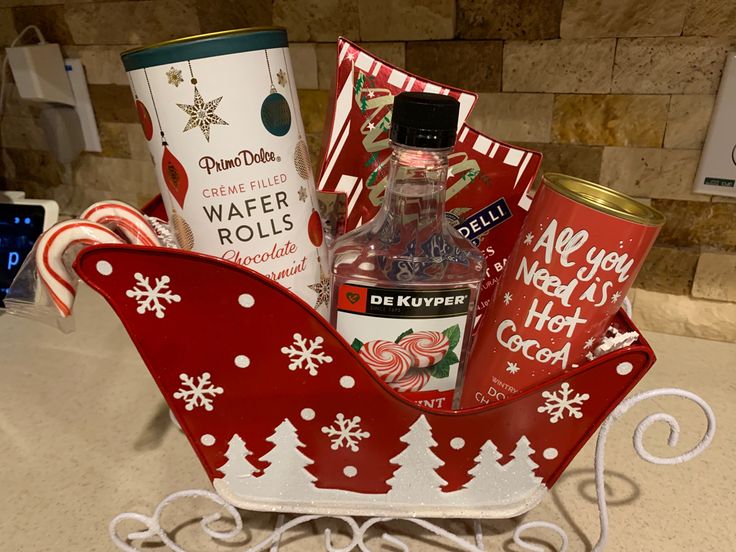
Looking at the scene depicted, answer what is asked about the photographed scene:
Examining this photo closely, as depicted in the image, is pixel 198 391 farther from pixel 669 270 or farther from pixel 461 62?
pixel 669 270

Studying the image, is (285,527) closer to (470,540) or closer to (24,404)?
(470,540)

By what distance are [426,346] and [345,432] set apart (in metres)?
0.09

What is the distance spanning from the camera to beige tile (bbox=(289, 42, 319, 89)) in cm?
74

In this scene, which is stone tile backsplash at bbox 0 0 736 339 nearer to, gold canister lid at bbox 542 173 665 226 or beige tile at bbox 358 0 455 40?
beige tile at bbox 358 0 455 40

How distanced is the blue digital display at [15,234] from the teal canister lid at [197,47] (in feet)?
1.64

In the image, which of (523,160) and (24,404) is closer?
(523,160)

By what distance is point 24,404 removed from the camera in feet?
2.10

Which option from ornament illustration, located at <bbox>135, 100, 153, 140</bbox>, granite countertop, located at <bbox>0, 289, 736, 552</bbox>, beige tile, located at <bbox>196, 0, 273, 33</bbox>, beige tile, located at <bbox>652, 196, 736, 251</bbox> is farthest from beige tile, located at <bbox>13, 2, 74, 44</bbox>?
beige tile, located at <bbox>652, 196, 736, 251</bbox>

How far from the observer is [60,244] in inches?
14.3

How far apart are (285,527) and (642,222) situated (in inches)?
14.8

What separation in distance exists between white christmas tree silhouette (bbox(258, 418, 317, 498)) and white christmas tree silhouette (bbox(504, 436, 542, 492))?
158 mm

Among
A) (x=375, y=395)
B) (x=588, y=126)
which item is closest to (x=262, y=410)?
(x=375, y=395)

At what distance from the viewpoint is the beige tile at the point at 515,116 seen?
26.7 inches

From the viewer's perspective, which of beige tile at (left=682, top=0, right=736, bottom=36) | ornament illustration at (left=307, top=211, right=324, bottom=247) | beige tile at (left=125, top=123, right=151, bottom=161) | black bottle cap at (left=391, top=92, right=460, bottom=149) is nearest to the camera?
black bottle cap at (left=391, top=92, right=460, bottom=149)
